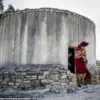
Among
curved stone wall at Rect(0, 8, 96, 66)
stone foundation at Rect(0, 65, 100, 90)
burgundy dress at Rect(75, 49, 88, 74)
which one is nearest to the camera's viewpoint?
burgundy dress at Rect(75, 49, 88, 74)

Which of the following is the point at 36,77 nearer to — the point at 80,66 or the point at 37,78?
the point at 37,78

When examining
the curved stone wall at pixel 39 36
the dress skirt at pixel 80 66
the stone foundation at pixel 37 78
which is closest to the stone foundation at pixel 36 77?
the stone foundation at pixel 37 78

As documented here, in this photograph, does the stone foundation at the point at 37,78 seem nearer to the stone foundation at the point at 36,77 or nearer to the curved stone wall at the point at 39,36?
the stone foundation at the point at 36,77

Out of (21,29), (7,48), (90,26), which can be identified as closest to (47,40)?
(21,29)

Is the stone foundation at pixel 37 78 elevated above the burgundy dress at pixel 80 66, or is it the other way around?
the burgundy dress at pixel 80 66

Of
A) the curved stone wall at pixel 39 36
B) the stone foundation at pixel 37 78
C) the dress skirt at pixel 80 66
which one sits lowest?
the stone foundation at pixel 37 78

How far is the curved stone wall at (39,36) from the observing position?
31.2 ft

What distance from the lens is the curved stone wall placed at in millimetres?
9516

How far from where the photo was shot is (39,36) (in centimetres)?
963

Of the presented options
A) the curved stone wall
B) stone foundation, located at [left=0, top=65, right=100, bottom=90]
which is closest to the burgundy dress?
stone foundation, located at [left=0, top=65, right=100, bottom=90]

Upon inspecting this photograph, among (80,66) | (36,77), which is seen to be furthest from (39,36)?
(80,66)

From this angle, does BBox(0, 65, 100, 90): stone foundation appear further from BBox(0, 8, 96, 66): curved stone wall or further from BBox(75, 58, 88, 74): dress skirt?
BBox(75, 58, 88, 74): dress skirt

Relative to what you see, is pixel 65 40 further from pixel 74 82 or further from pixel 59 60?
pixel 74 82

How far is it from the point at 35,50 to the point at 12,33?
1.50m
